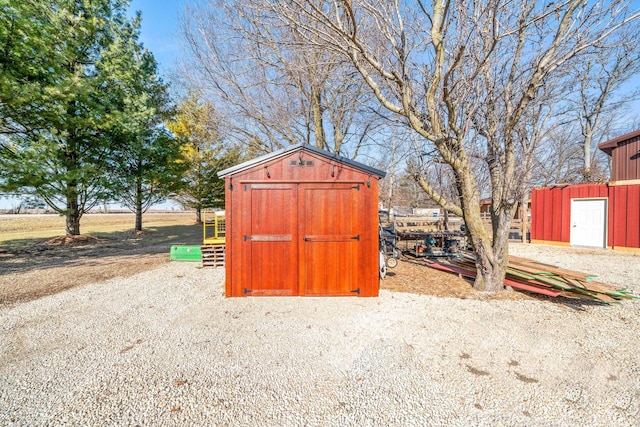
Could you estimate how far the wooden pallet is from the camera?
306 inches

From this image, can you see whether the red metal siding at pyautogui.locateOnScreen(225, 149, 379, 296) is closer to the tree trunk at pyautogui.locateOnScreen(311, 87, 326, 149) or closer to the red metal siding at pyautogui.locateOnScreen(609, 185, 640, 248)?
the tree trunk at pyautogui.locateOnScreen(311, 87, 326, 149)

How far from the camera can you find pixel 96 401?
2348 millimetres

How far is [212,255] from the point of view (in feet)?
25.7

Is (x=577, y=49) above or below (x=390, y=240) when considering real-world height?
above

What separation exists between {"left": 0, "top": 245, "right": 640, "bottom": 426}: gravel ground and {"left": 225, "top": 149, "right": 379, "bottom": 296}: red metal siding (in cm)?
41

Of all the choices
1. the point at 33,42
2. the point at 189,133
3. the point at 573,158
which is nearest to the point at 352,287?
the point at 33,42

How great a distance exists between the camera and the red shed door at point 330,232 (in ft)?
16.9

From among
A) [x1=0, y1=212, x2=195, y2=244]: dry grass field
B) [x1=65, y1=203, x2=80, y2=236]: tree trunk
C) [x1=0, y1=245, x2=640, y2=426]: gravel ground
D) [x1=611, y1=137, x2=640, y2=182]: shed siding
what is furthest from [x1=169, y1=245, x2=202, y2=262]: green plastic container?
[x1=611, y1=137, x2=640, y2=182]: shed siding

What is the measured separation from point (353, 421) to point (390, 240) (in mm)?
6259

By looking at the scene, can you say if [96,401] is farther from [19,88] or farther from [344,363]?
[19,88]

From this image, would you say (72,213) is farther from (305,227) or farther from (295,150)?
(305,227)

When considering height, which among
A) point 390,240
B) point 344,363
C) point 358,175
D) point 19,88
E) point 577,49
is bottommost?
point 344,363

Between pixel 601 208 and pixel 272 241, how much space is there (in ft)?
45.7

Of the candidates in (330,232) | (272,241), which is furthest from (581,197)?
(272,241)
